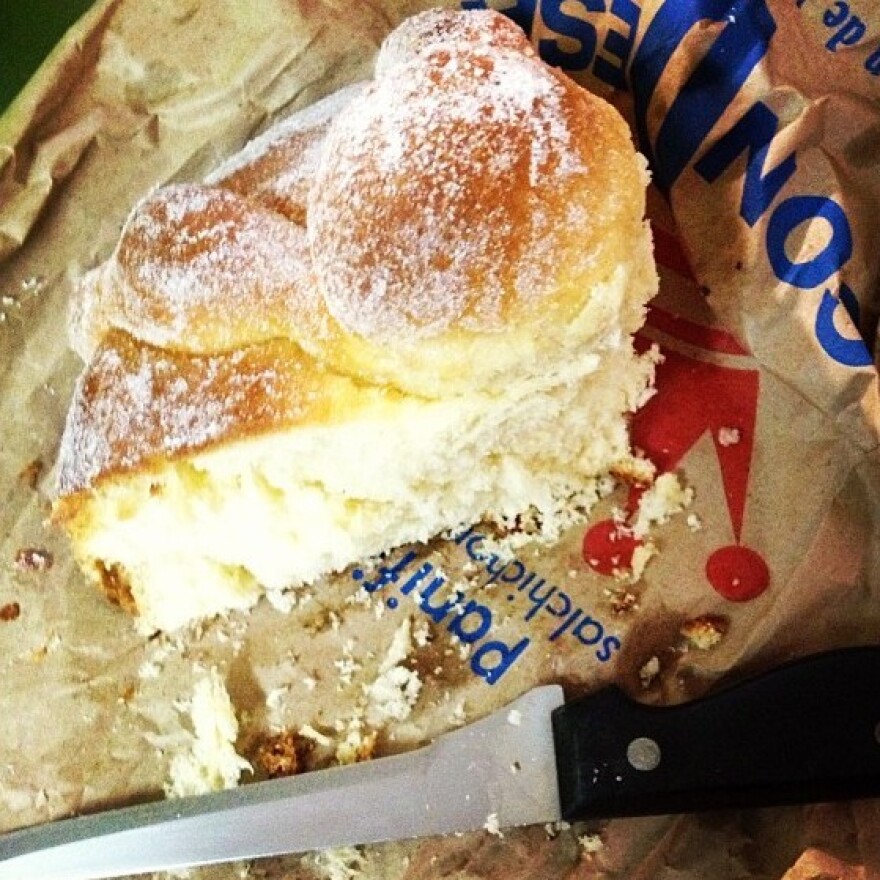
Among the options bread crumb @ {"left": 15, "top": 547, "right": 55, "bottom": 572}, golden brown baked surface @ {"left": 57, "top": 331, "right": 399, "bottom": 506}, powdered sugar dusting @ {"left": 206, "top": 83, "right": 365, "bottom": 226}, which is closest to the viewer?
golden brown baked surface @ {"left": 57, "top": 331, "right": 399, "bottom": 506}

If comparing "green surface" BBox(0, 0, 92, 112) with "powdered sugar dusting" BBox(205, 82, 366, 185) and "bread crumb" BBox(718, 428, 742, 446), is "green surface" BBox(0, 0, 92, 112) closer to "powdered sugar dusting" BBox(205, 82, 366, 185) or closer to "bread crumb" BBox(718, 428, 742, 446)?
"powdered sugar dusting" BBox(205, 82, 366, 185)

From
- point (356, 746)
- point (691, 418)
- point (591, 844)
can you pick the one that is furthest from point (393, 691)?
point (691, 418)

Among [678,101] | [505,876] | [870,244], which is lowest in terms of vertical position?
[505,876]

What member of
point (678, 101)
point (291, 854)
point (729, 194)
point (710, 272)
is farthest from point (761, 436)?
point (291, 854)

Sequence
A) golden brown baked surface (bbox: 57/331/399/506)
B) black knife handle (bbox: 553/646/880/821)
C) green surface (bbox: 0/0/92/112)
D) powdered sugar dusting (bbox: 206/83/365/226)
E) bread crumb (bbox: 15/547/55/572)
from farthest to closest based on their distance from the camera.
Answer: green surface (bbox: 0/0/92/112), bread crumb (bbox: 15/547/55/572), powdered sugar dusting (bbox: 206/83/365/226), golden brown baked surface (bbox: 57/331/399/506), black knife handle (bbox: 553/646/880/821)

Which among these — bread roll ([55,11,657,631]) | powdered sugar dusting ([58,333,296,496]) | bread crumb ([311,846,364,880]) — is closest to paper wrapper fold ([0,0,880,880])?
bread crumb ([311,846,364,880])

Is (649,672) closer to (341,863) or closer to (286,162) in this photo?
(341,863)

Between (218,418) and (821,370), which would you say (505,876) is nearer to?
(218,418)
